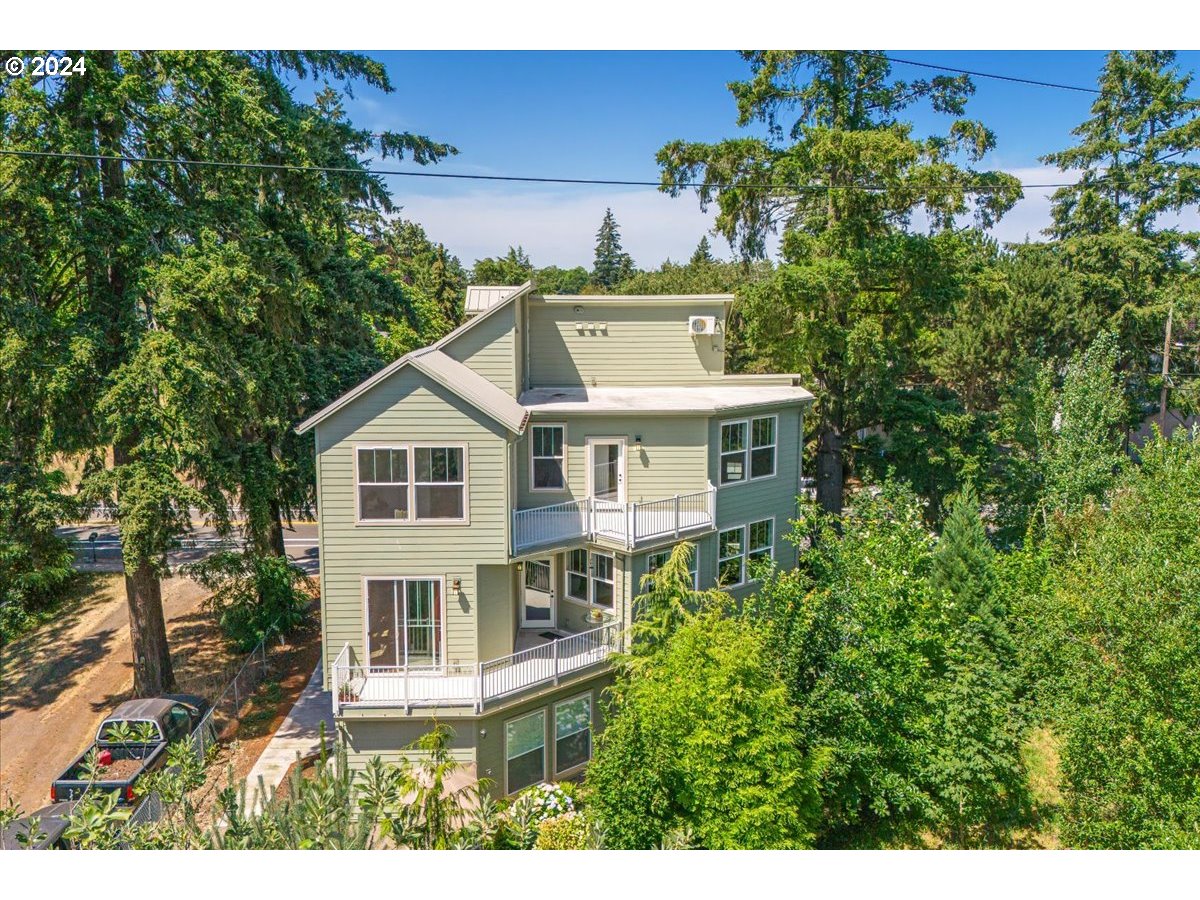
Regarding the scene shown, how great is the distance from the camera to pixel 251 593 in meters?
17.4

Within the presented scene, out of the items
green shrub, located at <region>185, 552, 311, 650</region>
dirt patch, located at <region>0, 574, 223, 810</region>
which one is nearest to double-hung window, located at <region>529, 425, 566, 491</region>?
green shrub, located at <region>185, 552, 311, 650</region>

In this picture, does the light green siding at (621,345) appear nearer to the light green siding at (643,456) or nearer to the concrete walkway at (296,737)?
the light green siding at (643,456)

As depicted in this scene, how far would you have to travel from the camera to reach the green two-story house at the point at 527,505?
1320cm

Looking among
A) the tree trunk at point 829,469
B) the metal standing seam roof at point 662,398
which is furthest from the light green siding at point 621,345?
the tree trunk at point 829,469

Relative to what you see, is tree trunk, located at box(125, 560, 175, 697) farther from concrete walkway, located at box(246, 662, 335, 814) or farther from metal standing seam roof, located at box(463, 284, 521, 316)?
metal standing seam roof, located at box(463, 284, 521, 316)

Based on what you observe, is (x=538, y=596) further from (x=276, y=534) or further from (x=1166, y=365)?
(x=1166, y=365)

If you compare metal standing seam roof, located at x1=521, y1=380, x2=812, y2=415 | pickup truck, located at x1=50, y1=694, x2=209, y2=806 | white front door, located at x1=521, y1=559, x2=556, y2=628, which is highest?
metal standing seam roof, located at x1=521, y1=380, x2=812, y2=415

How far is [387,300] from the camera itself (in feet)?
70.9

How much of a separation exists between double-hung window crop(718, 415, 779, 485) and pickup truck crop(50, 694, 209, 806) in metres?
11.8

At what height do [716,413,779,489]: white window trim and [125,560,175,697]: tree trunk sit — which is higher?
[716,413,779,489]: white window trim

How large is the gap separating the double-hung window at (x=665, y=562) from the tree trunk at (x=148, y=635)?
10944mm

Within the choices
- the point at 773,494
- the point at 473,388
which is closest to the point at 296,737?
the point at 473,388

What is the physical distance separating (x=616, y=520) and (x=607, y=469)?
1266 mm

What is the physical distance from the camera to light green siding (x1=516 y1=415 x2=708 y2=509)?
15.5m
